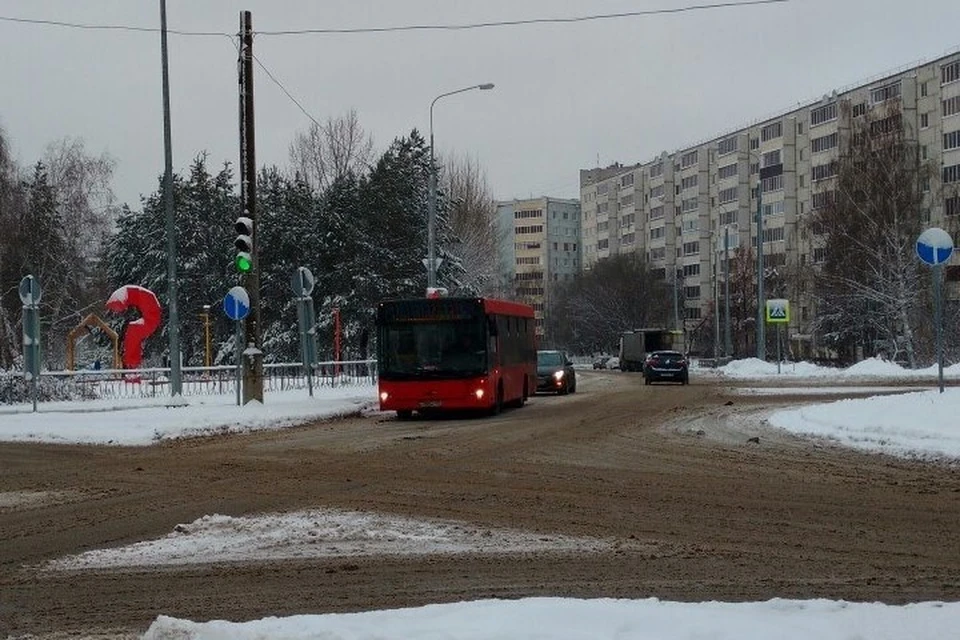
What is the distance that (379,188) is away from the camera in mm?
63281

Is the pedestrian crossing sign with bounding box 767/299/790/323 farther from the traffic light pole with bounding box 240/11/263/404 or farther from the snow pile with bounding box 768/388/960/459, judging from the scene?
the traffic light pole with bounding box 240/11/263/404

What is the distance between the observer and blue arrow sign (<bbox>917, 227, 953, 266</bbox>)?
2023cm

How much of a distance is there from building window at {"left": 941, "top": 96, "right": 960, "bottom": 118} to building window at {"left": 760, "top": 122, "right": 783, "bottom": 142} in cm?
2411

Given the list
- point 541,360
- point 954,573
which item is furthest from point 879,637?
point 541,360

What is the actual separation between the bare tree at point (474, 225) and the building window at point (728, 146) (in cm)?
4561

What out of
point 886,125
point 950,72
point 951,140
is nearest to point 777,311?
point 886,125

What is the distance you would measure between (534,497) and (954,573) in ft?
16.7

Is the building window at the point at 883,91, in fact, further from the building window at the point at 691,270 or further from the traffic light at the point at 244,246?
the traffic light at the point at 244,246

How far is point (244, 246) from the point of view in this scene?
26.3m

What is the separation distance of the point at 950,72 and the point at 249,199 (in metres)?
71.3

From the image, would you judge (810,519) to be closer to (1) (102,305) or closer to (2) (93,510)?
(2) (93,510)

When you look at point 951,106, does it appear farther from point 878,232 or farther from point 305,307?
point 305,307

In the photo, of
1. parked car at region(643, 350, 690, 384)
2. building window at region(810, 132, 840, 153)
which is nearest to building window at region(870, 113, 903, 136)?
parked car at region(643, 350, 690, 384)

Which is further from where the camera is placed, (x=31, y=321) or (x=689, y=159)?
(x=689, y=159)
